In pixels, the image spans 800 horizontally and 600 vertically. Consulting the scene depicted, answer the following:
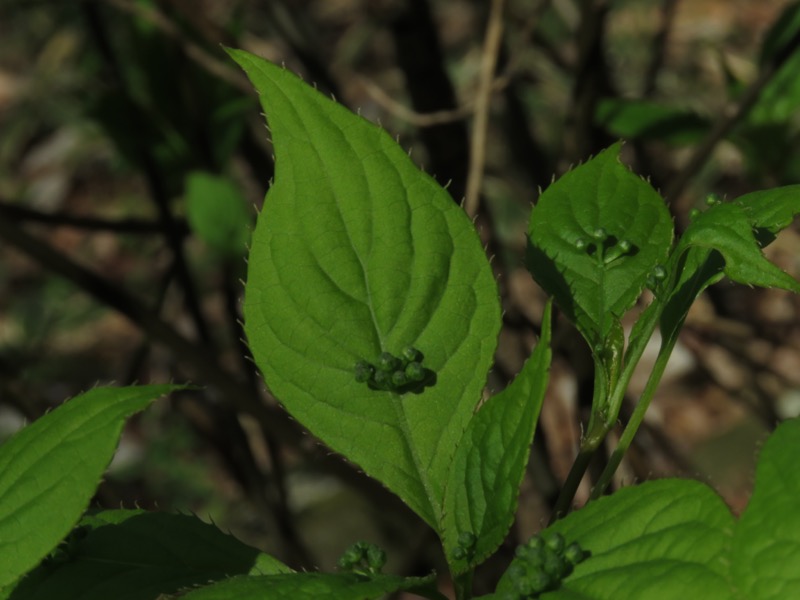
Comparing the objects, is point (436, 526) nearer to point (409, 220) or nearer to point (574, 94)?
point (409, 220)

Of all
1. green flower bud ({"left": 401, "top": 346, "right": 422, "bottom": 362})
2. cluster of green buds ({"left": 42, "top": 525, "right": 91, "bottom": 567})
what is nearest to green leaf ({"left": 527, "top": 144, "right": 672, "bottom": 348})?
green flower bud ({"left": 401, "top": 346, "right": 422, "bottom": 362})

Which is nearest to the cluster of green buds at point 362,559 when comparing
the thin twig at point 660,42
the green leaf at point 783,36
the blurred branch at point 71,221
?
the blurred branch at point 71,221

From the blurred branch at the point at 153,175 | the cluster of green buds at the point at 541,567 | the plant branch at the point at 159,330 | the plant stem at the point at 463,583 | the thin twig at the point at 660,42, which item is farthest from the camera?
the thin twig at the point at 660,42

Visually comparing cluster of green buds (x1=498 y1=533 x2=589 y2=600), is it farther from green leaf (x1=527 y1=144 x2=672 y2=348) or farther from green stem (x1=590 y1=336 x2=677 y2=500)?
green leaf (x1=527 y1=144 x2=672 y2=348)

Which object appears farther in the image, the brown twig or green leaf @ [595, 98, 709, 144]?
green leaf @ [595, 98, 709, 144]

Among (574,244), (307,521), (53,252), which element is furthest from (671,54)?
(574,244)

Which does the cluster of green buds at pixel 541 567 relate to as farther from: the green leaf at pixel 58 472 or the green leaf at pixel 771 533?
the green leaf at pixel 58 472
